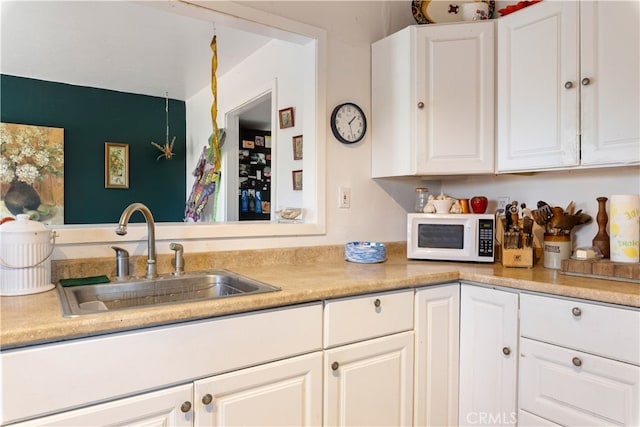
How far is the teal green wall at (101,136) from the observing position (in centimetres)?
410

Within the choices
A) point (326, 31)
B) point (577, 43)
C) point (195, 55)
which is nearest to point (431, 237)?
point (577, 43)

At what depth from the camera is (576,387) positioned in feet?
4.43

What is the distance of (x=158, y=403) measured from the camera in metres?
1.04

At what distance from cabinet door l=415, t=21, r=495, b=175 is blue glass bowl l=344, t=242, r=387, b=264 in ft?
1.44

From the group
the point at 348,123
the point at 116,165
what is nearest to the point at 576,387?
the point at 348,123

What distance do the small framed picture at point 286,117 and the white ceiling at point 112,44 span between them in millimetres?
564

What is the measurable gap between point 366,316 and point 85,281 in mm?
1001

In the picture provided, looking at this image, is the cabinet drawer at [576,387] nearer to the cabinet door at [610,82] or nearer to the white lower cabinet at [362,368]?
the white lower cabinet at [362,368]

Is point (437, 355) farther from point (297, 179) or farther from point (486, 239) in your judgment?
point (297, 179)

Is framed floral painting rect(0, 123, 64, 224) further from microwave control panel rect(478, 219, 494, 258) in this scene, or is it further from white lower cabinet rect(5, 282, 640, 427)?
microwave control panel rect(478, 219, 494, 258)

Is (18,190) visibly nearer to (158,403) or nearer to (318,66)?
(318,66)

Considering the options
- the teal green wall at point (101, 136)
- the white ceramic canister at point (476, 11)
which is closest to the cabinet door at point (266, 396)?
the white ceramic canister at point (476, 11)

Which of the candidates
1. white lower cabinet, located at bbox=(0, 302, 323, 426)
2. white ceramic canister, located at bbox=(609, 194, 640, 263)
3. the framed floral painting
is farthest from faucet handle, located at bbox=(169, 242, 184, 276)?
the framed floral painting

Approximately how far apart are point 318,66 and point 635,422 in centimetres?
186
